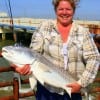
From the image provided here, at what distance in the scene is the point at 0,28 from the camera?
49.2 m

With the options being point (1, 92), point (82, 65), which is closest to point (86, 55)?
point (82, 65)

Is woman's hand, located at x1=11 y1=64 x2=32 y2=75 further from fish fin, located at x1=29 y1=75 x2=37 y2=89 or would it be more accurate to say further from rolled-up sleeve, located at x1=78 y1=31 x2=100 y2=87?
rolled-up sleeve, located at x1=78 y1=31 x2=100 y2=87

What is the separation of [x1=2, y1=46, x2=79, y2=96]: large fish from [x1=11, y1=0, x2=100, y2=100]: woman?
0.33 ft

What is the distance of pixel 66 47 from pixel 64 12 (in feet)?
1.13

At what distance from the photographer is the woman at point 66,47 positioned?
415cm

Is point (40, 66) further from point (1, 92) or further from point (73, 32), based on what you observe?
point (1, 92)

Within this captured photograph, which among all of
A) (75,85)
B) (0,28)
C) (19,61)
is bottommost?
(0,28)

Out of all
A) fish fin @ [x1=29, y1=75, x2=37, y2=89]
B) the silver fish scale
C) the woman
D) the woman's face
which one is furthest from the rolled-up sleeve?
fish fin @ [x1=29, y1=75, x2=37, y2=89]

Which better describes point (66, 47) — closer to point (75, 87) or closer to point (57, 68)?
point (57, 68)

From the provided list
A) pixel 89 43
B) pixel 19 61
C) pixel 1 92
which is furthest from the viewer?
pixel 1 92

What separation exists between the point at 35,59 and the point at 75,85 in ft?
1.60

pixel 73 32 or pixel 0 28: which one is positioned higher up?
pixel 73 32

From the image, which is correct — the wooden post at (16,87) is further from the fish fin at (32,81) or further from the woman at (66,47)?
the fish fin at (32,81)

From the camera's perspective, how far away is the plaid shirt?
417cm
